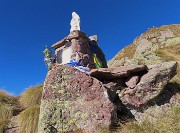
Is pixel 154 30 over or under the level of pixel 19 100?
over

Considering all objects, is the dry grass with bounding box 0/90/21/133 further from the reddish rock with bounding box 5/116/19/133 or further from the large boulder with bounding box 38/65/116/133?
the large boulder with bounding box 38/65/116/133

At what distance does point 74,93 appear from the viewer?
1305 cm

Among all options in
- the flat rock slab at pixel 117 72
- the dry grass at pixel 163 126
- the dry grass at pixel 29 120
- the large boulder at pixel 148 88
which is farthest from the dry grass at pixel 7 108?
the dry grass at pixel 163 126

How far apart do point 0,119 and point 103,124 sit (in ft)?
22.3

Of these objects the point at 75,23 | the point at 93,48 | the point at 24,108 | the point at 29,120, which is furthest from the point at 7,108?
the point at 75,23

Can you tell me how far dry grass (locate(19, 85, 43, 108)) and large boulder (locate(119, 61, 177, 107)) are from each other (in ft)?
17.8

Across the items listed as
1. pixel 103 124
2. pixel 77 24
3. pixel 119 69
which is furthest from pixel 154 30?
pixel 103 124

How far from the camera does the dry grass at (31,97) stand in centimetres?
1611

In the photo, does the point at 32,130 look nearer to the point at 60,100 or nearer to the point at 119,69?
the point at 60,100

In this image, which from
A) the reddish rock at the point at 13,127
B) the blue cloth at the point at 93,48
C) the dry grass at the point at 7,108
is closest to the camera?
the reddish rock at the point at 13,127

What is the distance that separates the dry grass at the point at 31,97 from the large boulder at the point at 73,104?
2693 millimetres

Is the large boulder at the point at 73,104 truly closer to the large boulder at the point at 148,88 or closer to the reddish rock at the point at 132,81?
the large boulder at the point at 148,88

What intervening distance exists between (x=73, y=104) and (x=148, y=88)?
3.83 metres

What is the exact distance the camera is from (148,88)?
13.1m
